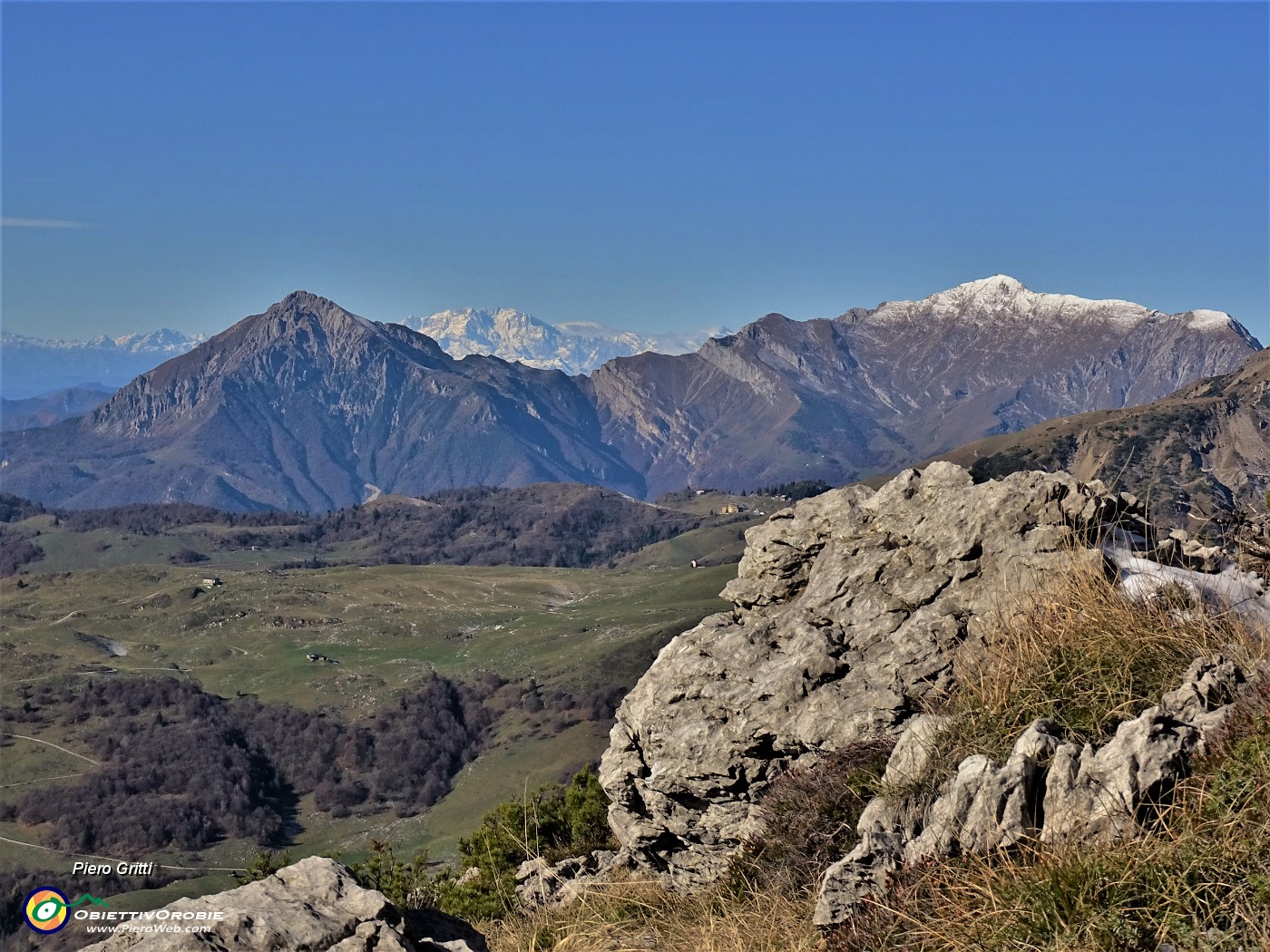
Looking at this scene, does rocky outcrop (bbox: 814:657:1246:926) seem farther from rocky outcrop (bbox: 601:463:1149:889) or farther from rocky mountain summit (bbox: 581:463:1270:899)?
rocky outcrop (bbox: 601:463:1149:889)

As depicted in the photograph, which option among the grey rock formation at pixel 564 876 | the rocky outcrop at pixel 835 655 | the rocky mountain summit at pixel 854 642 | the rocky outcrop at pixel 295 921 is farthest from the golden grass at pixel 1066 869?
the rocky outcrop at pixel 295 921

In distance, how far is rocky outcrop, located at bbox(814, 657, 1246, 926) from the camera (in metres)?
10.4

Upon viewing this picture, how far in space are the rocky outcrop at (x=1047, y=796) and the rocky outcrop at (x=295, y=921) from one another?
392cm

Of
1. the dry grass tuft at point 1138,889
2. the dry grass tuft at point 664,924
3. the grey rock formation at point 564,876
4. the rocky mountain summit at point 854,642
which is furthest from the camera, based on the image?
the grey rock formation at point 564,876

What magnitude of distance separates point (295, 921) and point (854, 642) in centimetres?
835

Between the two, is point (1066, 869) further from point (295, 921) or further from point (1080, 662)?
point (295, 921)

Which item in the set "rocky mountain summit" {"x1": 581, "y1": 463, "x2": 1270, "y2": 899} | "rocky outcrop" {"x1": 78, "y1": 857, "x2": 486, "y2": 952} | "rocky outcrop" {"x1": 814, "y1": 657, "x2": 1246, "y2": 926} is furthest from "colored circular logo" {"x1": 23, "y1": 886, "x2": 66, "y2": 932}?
"rocky outcrop" {"x1": 814, "y1": 657, "x2": 1246, "y2": 926}

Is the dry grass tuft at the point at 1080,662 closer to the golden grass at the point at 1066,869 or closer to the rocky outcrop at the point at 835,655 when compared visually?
the golden grass at the point at 1066,869

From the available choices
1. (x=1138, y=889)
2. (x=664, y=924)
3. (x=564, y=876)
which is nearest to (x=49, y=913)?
(x=664, y=924)

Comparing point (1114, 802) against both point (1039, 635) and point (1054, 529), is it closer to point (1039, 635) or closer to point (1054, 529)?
point (1039, 635)

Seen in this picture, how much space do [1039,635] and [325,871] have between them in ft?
26.0

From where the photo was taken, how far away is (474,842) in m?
28.6

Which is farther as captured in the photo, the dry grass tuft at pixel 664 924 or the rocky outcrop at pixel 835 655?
the rocky outcrop at pixel 835 655

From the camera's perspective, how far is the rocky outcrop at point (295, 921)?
32.5ft
